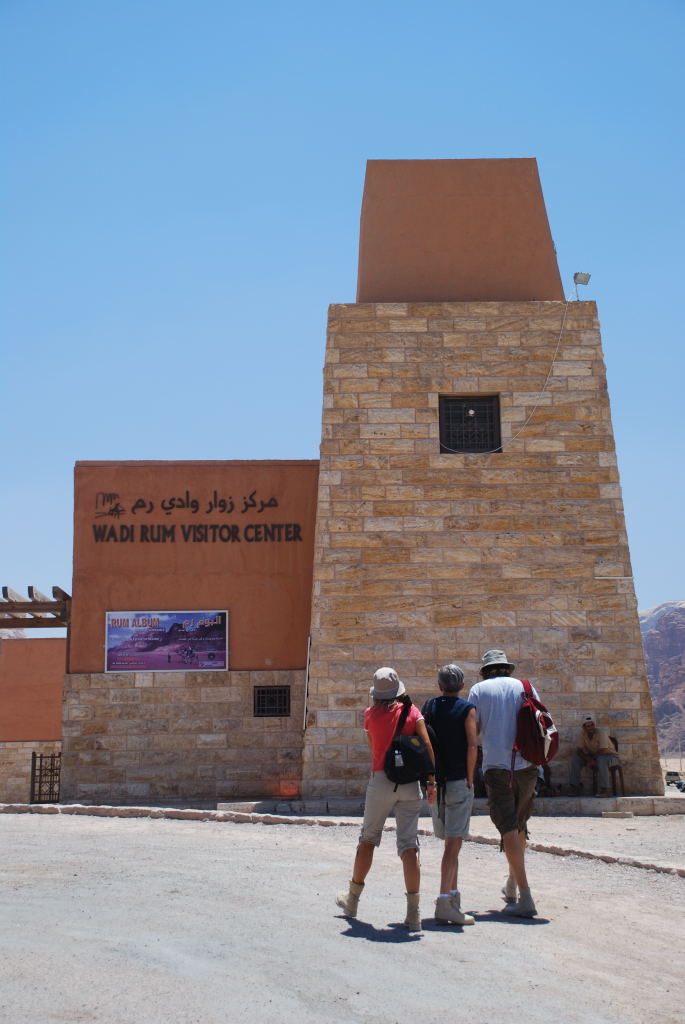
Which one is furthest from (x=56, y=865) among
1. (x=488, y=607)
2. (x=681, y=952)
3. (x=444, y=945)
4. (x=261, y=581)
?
(x=261, y=581)

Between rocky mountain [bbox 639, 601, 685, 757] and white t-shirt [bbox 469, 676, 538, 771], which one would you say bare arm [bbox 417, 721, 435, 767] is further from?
rocky mountain [bbox 639, 601, 685, 757]

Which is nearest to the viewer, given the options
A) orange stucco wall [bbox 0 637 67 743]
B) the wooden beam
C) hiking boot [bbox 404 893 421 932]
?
hiking boot [bbox 404 893 421 932]

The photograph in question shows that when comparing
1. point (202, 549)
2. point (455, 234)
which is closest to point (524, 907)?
point (202, 549)

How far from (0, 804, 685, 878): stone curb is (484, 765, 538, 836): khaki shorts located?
2.15 meters

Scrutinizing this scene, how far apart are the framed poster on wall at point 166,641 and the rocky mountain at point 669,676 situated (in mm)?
58022

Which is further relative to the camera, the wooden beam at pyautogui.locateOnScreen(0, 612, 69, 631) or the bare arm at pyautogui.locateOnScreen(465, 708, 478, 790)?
the wooden beam at pyautogui.locateOnScreen(0, 612, 69, 631)

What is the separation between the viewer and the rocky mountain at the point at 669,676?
73125mm

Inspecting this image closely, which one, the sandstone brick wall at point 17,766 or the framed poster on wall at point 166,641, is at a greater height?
the framed poster on wall at point 166,641

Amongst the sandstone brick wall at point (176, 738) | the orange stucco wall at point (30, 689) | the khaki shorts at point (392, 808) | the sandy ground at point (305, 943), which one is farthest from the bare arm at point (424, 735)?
the orange stucco wall at point (30, 689)

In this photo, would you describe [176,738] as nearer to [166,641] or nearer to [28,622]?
[166,641]

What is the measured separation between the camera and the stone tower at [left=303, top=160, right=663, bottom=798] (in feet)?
45.1

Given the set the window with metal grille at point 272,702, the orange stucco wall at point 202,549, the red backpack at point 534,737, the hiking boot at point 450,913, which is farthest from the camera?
the orange stucco wall at point 202,549

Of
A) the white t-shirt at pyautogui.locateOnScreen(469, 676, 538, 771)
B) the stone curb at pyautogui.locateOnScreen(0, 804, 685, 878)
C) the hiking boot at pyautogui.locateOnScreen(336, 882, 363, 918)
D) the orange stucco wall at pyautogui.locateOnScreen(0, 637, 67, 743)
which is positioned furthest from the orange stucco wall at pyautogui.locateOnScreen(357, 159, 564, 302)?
the orange stucco wall at pyautogui.locateOnScreen(0, 637, 67, 743)

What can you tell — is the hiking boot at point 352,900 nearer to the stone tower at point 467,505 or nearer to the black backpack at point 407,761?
the black backpack at point 407,761
